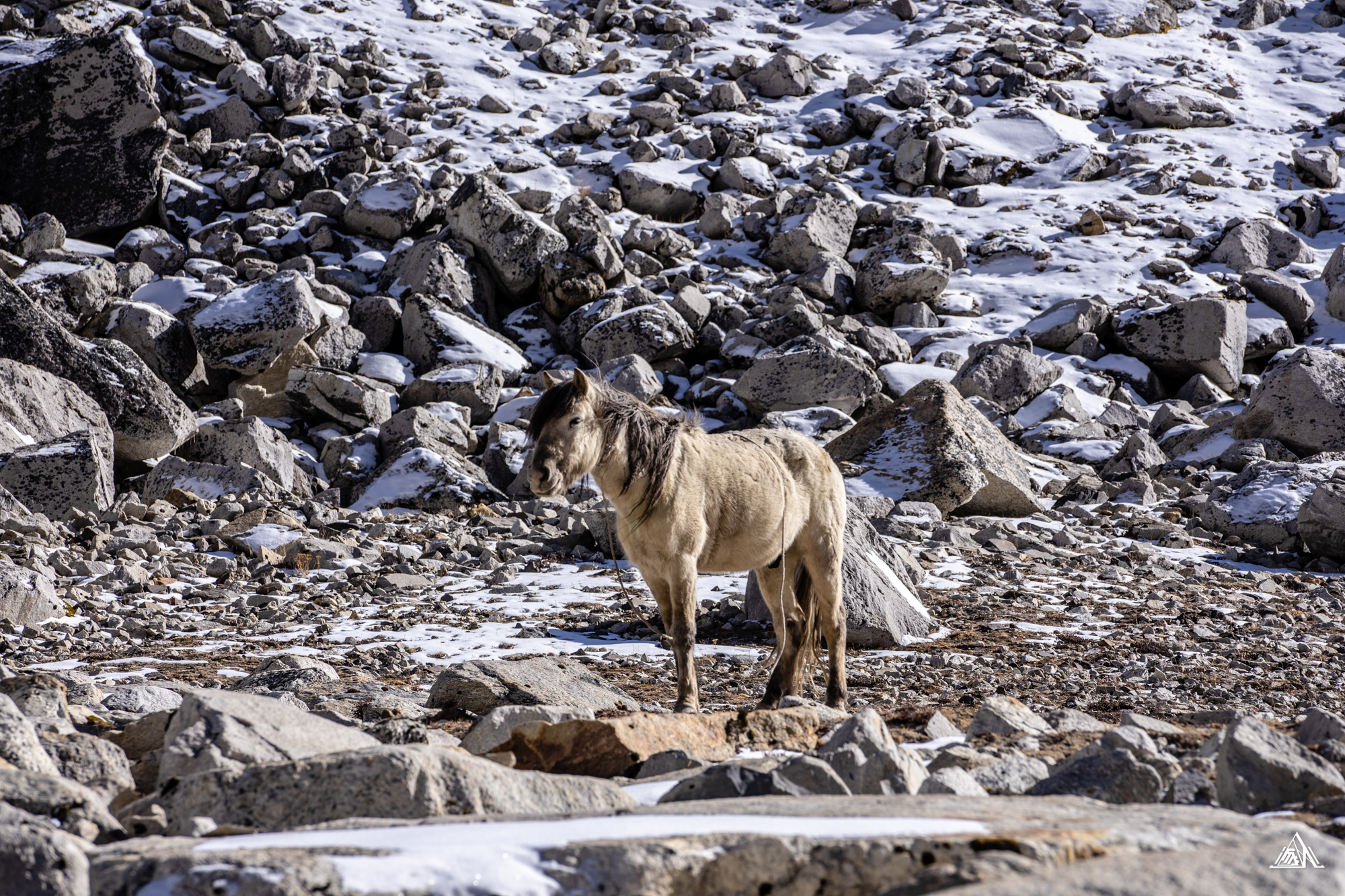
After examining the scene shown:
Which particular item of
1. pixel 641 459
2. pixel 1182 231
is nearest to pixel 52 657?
pixel 641 459

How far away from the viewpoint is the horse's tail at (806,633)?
631 cm

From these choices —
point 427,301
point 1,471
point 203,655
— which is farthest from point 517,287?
point 203,655

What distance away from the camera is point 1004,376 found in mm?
19156

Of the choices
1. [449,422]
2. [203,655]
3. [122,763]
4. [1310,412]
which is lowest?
[449,422]

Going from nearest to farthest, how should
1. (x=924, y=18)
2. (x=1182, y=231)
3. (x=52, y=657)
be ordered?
(x=52, y=657) → (x=1182, y=231) → (x=924, y=18)

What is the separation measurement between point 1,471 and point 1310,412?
1872 cm

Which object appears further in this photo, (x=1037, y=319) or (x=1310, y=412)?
(x=1037, y=319)

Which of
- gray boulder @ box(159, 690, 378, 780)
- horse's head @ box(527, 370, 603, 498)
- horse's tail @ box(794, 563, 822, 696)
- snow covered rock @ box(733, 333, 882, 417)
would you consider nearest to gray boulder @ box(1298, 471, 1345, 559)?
horse's tail @ box(794, 563, 822, 696)

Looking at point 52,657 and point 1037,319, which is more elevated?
point 52,657

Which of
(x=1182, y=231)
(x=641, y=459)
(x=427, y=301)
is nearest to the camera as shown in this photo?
(x=641, y=459)

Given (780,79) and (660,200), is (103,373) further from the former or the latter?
(780,79)

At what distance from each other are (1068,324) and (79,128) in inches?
936

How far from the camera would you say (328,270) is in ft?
70.5

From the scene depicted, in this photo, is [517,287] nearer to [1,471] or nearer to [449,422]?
[449,422]
